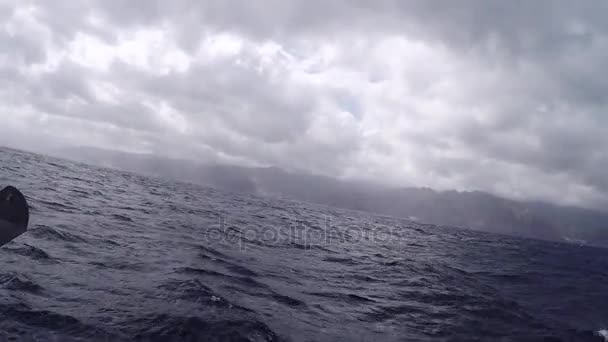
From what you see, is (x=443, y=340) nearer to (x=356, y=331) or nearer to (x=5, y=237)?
(x=356, y=331)

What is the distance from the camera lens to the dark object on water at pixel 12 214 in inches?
316

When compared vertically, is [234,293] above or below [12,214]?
below

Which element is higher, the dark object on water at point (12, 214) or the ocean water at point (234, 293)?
the dark object on water at point (12, 214)

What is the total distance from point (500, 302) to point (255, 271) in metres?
11.9

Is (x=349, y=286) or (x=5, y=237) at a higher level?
(x=5, y=237)

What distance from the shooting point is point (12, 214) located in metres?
8.15

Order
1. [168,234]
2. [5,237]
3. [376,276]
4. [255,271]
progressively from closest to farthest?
[5,237]
[255,271]
[376,276]
[168,234]

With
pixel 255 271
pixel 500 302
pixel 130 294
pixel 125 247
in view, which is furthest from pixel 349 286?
pixel 125 247

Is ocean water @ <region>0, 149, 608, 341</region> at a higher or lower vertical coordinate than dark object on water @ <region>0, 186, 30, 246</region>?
lower

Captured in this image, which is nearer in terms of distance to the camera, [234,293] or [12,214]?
[12,214]

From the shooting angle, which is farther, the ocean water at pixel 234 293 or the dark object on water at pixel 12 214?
the dark object on water at pixel 12 214

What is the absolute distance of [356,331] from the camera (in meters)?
9.56

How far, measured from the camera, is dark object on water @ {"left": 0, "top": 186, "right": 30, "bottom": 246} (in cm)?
802

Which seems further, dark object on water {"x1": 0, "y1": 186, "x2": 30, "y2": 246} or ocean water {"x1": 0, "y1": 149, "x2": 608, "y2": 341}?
dark object on water {"x1": 0, "y1": 186, "x2": 30, "y2": 246}
